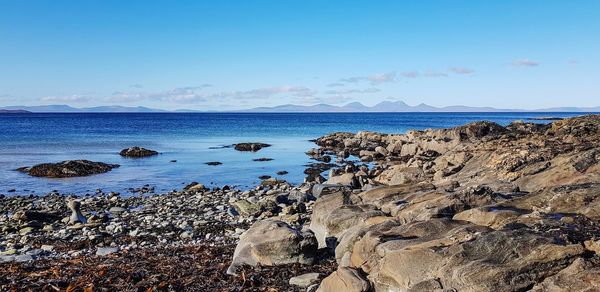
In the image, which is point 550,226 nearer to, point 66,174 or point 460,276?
point 460,276

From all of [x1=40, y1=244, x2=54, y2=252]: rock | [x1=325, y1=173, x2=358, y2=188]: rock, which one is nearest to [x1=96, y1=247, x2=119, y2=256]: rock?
[x1=40, y1=244, x2=54, y2=252]: rock

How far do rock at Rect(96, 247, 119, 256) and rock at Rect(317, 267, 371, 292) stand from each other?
27.5ft

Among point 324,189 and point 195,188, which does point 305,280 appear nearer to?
point 324,189

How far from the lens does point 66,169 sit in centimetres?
3741

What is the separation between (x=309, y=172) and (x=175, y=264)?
1010 inches

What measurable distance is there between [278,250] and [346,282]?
3.37 metres

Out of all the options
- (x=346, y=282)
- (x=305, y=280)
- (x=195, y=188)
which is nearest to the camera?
(x=346, y=282)

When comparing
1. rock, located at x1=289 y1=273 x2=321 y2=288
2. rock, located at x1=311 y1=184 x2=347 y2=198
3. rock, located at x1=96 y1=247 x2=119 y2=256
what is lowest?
rock, located at x1=96 y1=247 x2=119 y2=256

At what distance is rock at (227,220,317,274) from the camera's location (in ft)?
40.1

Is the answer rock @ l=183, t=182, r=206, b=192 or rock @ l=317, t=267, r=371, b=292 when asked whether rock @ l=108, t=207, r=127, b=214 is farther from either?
rock @ l=317, t=267, r=371, b=292

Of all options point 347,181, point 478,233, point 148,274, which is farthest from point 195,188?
point 478,233

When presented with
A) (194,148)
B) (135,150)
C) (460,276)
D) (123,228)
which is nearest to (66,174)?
(135,150)

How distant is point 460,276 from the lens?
774 cm

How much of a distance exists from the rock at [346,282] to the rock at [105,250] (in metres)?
8.40
